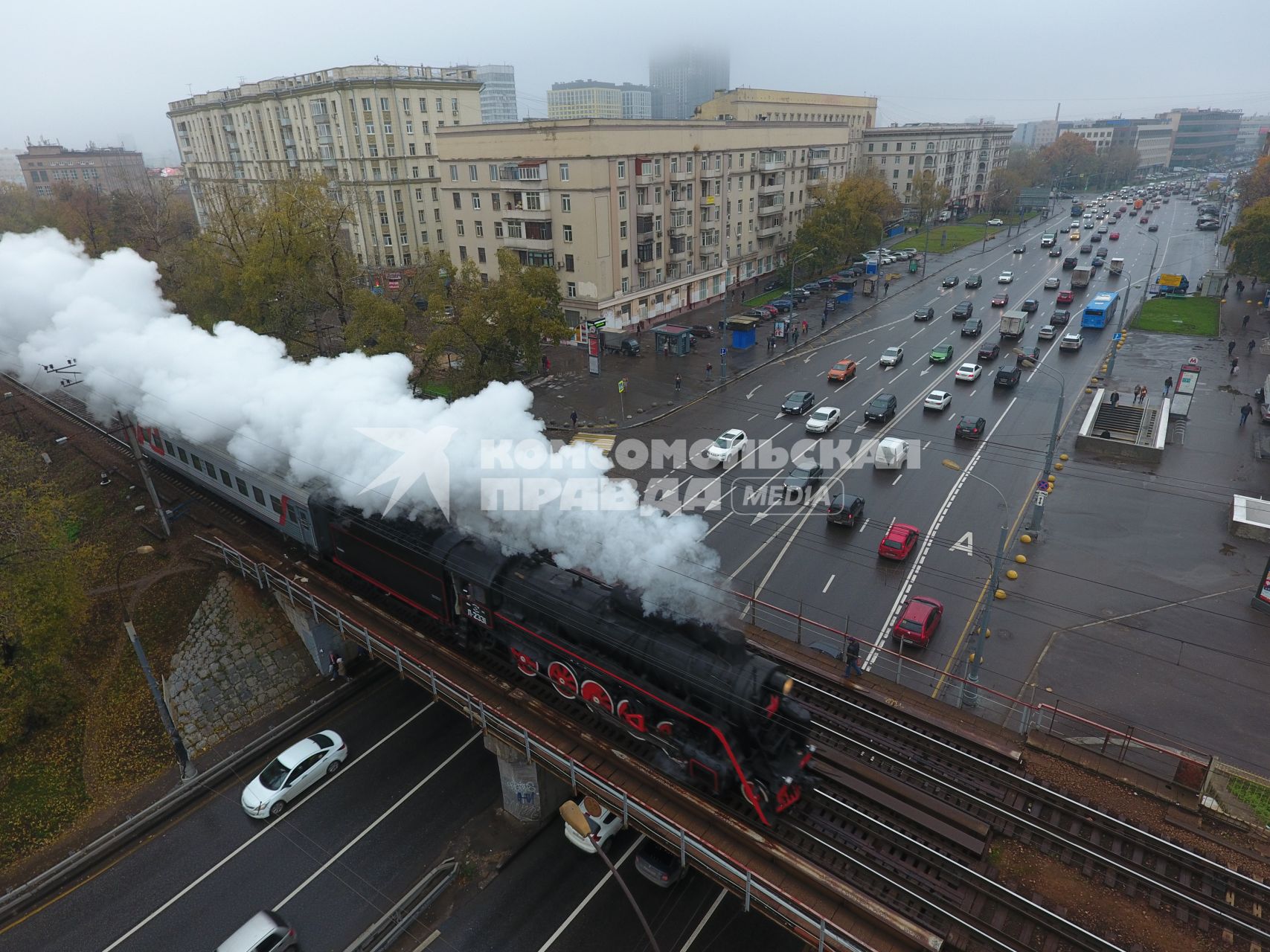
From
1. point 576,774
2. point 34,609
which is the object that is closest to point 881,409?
point 576,774

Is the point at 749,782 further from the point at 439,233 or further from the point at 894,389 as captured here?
the point at 439,233

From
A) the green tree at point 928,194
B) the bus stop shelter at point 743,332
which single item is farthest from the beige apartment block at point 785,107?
the bus stop shelter at point 743,332

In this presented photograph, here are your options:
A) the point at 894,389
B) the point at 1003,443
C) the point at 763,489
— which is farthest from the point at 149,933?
the point at 894,389

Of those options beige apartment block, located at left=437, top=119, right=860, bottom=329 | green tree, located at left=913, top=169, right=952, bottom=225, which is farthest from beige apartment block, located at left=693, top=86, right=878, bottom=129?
beige apartment block, located at left=437, top=119, right=860, bottom=329

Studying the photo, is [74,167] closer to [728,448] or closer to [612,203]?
[612,203]

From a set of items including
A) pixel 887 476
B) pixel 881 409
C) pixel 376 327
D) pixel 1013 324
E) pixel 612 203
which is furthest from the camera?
pixel 1013 324

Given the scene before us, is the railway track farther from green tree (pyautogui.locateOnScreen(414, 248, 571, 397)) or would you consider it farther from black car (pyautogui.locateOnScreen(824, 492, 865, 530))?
green tree (pyautogui.locateOnScreen(414, 248, 571, 397))

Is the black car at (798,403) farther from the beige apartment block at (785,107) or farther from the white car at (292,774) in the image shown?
the beige apartment block at (785,107)
